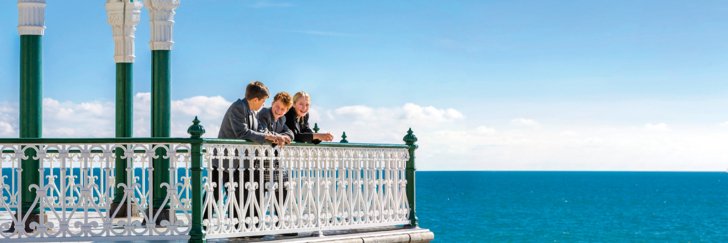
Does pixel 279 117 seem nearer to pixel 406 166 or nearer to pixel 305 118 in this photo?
pixel 305 118

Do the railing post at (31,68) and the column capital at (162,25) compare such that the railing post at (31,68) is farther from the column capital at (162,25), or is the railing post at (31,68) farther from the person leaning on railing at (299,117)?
the person leaning on railing at (299,117)

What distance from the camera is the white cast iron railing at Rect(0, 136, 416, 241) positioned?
33.9 feet

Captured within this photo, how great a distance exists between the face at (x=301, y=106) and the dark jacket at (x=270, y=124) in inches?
13.8

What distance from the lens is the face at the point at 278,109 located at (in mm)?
11516

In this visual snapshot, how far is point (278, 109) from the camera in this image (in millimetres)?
11578

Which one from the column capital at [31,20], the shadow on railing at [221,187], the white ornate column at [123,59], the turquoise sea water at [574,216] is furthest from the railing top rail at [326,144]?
the turquoise sea water at [574,216]

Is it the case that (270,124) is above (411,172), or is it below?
above

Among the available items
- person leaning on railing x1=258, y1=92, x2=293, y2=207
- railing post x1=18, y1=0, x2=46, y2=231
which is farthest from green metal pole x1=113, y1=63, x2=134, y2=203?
person leaning on railing x1=258, y1=92, x2=293, y2=207

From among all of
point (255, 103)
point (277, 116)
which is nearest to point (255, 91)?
point (255, 103)

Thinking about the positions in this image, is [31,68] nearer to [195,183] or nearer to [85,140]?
[85,140]

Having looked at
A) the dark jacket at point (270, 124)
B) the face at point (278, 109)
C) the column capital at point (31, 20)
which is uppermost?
the column capital at point (31, 20)

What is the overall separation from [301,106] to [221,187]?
5.99ft

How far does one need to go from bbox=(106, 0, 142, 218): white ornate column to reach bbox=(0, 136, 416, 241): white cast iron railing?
1.76 metres

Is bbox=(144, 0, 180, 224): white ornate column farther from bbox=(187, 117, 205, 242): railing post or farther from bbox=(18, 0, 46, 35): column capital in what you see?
bbox=(187, 117, 205, 242): railing post
